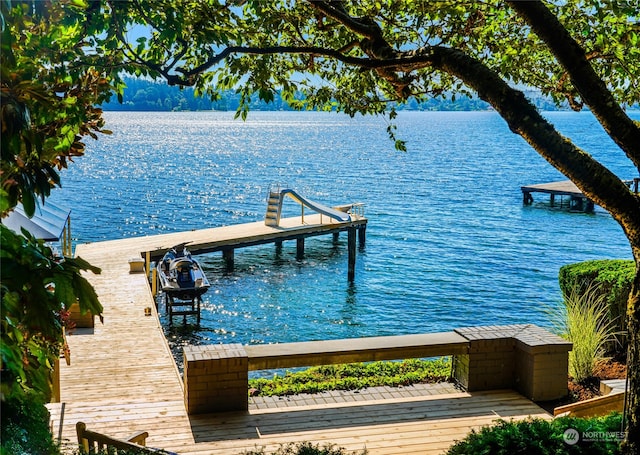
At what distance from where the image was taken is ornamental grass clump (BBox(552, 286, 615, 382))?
32.0 ft

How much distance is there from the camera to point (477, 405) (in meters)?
8.37

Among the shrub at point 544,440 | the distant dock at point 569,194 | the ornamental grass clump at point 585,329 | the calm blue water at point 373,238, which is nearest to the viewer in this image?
the shrub at point 544,440

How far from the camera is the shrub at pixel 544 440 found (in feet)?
16.9

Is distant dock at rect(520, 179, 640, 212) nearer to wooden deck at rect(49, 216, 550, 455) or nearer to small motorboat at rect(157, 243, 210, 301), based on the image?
small motorboat at rect(157, 243, 210, 301)

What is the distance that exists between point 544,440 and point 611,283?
21.8 feet

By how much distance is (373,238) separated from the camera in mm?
40969

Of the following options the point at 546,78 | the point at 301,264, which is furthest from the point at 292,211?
the point at 546,78

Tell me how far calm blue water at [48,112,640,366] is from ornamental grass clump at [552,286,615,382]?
1224 centimetres

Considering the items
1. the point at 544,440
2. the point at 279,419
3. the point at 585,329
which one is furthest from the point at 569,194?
the point at 544,440

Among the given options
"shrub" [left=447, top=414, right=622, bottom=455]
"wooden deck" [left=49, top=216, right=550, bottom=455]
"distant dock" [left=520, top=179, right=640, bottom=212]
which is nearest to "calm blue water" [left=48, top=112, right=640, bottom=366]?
"distant dock" [left=520, top=179, right=640, bottom=212]

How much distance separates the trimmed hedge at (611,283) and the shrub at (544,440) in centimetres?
552

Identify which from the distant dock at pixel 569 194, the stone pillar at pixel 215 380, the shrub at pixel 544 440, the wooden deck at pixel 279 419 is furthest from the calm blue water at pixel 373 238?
the shrub at pixel 544 440

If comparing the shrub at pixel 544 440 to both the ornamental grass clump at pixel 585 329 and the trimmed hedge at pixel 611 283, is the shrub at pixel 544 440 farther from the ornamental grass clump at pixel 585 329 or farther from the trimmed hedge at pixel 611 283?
the trimmed hedge at pixel 611 283

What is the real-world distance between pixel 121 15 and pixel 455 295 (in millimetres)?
23935
